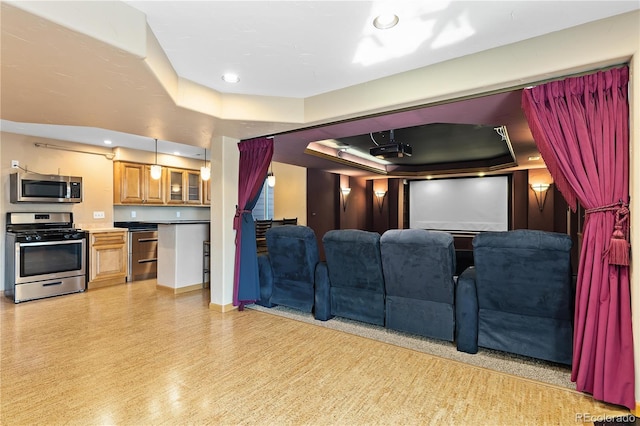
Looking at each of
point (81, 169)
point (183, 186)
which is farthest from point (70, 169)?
point (183, 186)

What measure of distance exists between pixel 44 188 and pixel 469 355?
6015 millimetres

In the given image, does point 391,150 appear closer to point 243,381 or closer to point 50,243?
point 243,381

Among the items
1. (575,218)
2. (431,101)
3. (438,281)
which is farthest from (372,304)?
(575,218)

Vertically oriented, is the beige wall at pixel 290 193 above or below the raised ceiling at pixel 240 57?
below

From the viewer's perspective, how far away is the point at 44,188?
4875 millimetres

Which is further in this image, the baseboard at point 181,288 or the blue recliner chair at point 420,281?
the baseboard at point 181,288

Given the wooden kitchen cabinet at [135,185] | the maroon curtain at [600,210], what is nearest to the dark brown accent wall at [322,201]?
the wooden kitchen cabinet at [135,185]

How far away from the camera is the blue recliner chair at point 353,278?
330cm

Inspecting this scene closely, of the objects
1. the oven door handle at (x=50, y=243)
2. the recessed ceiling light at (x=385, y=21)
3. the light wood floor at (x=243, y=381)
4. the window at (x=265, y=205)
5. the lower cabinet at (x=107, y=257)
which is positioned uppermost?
the recessed ceiling light at (x=385, y=21)

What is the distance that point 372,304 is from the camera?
11.2 feet

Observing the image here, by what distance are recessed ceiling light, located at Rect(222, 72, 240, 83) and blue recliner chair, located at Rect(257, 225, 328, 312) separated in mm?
1668

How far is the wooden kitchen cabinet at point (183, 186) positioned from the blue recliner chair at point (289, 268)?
3160 mm

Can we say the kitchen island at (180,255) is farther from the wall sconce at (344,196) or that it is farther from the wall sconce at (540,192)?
the wall sconce at (540,192)

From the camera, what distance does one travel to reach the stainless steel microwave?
4668mm
